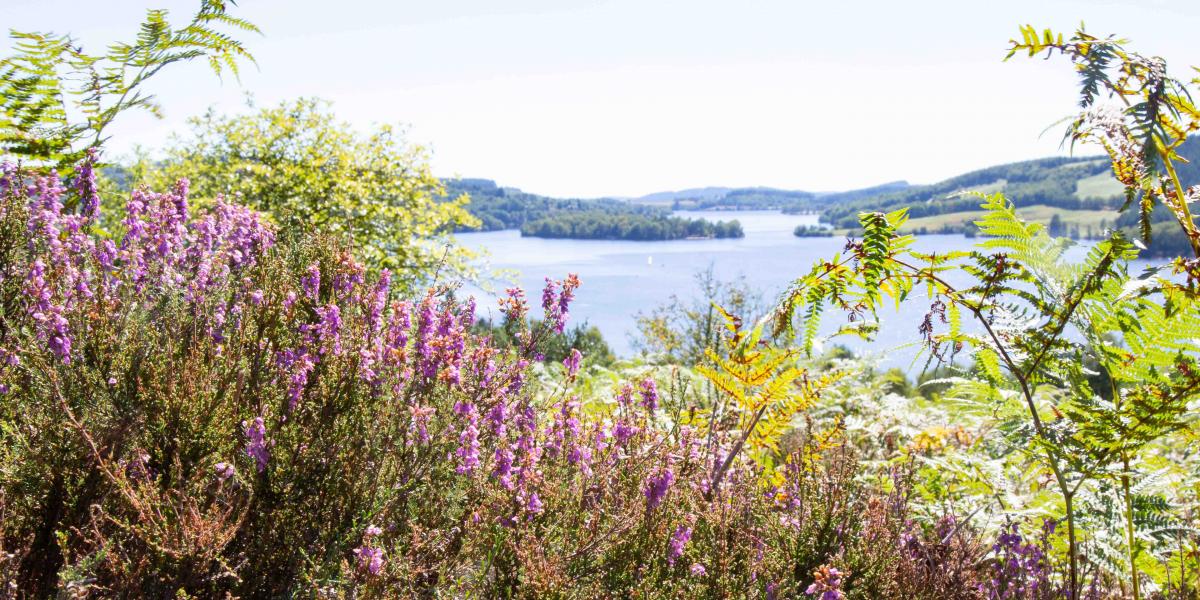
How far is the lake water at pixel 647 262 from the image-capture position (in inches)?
1316

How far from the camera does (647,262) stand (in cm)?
5838

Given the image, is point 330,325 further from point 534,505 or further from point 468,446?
point 534,505

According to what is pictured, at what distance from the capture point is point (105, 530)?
5.22ft

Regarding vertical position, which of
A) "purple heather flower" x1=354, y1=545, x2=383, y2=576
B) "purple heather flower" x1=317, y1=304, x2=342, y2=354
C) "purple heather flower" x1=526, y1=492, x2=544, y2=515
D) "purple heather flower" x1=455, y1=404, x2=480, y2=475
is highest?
"purple heather flower" x1=317, y1=304, x2=342, y2=354

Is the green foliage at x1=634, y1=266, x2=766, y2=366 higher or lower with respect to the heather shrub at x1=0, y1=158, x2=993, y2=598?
lower

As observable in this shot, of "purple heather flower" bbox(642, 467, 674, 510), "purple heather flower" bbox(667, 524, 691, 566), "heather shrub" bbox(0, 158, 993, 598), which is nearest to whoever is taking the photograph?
"heather shrub" bbox(0, 158, 993, 598)

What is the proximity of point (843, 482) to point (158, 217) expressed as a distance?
2440mm

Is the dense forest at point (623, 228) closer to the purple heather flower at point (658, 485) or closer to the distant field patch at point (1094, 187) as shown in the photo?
the distant field patch at point (1094, 187)

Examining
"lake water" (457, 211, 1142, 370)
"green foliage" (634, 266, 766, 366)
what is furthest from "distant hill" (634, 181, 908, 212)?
"green foliage" (634, 266, 766, 366)

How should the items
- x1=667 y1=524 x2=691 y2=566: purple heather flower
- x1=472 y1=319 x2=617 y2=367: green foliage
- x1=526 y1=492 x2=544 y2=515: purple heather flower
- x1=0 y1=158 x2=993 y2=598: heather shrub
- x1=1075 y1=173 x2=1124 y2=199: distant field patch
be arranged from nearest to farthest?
1. x1=0 y1=158 x2=993 y2=598: heather shrub
2. x1=526 y1=492 x2=544 y2=515: purple heather flower
3. x1=667 y1=524 x2=691 y2=566: purple heather flower
4. x1=472 y1=319 x2=617 y2=367: green foliage
5. x1=1075 y1=173 x2=1124 y2=199: distant field patch

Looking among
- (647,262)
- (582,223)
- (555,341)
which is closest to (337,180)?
(555,341)

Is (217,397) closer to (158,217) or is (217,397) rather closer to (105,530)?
(105,530)

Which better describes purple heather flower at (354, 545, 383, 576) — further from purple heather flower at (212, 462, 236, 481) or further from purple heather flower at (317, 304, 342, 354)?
purple heather flower at (317, 304, 342, 354)

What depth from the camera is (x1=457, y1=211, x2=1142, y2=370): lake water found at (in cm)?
3344
